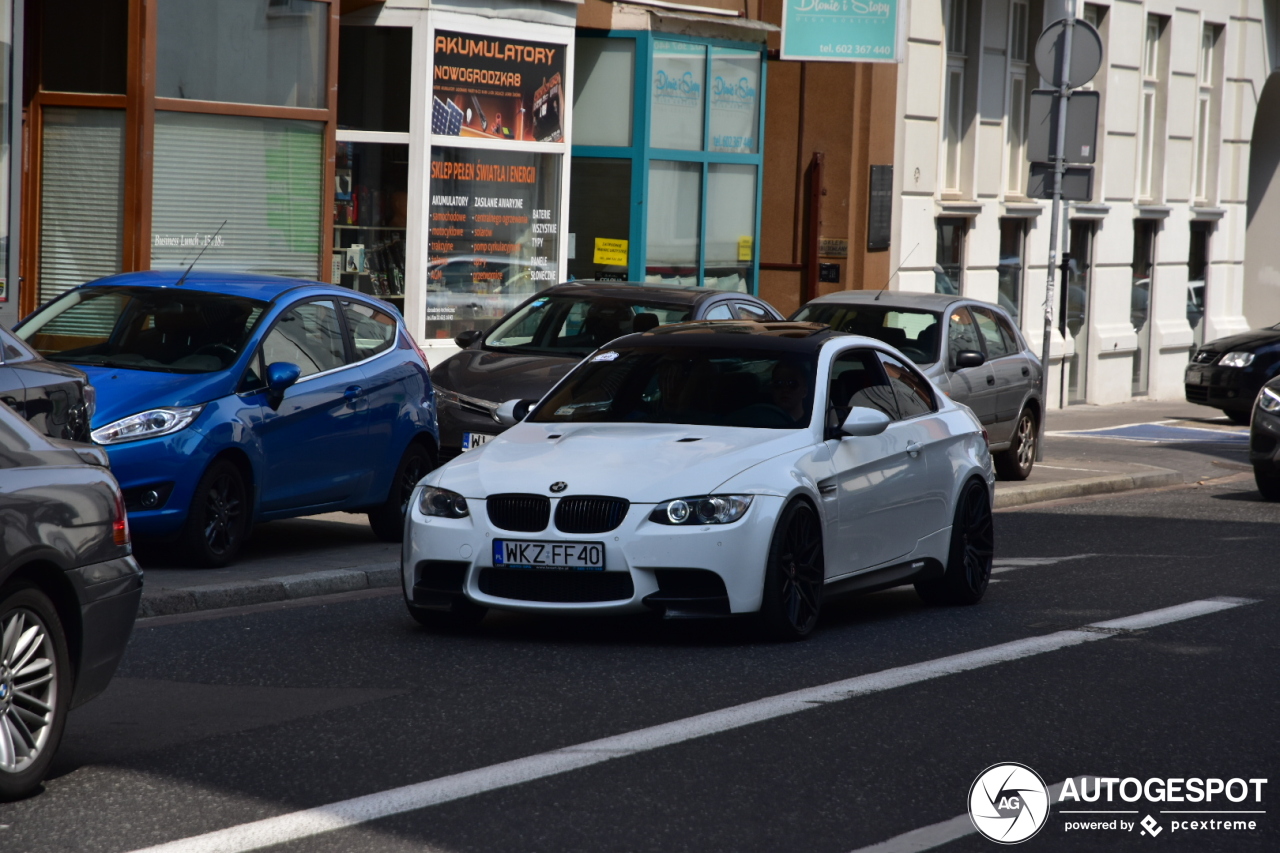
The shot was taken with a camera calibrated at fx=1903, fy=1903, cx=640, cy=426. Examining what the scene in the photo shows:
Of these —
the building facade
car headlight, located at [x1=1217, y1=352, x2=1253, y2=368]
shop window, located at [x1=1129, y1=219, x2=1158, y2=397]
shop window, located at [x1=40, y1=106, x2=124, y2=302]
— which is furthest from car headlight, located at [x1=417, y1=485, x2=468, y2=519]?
shop window, located at [x1=1129, y1=219, x2=1158, y2=397]

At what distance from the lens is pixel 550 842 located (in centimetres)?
524

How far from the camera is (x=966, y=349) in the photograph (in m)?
17.1

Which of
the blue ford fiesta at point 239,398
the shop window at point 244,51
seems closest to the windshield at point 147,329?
the blue ford fiesta at point 239,398

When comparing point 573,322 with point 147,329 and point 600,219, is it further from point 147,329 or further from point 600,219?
point 600,219

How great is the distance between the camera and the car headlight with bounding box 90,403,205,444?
10.2 metres

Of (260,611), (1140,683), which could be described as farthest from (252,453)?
(1140,683)

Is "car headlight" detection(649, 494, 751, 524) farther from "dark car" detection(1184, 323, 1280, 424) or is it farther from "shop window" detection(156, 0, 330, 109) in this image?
"dark car" detection(1184, 323, 1280, 424)

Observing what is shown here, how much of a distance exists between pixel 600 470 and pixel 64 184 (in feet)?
27.8

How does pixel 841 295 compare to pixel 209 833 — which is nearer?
pixel 209 833

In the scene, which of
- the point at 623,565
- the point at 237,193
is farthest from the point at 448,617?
the point at 237,193

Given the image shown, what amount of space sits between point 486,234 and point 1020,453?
567 centimetres

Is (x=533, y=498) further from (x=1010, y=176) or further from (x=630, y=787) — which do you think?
(x=1010, y=176)

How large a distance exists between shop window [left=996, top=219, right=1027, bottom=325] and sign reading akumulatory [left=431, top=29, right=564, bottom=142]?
930 centimetres

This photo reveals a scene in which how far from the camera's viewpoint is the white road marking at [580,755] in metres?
5.24
